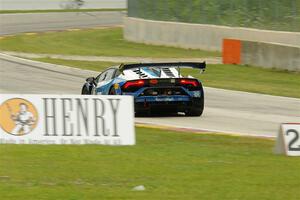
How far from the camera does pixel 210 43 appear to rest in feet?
125

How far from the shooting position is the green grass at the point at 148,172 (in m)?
9.50

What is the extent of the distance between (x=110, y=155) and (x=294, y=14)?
22298 mm

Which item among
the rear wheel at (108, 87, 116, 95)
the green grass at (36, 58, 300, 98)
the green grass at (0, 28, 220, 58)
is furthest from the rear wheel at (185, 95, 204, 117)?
the green grass at (0, 28, 220, 58)

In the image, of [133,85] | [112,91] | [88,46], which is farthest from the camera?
[88,46]

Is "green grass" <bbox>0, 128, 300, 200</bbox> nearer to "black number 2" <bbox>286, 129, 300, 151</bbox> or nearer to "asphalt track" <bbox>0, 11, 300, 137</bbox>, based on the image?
A: "black number 2" <bbox>286, 129, 300, 151</bbox>

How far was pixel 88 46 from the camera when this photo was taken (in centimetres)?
3988

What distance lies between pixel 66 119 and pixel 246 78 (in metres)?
15.8

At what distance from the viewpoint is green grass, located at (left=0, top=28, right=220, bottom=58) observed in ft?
121

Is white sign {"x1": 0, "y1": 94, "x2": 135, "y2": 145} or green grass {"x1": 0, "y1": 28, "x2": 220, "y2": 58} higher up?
white sign {"x1": 0, "y1": 94, "x2": 135, "y2": 145}

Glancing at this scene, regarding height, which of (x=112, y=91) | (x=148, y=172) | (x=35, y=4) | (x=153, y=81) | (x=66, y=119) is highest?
(x=66, y=119)

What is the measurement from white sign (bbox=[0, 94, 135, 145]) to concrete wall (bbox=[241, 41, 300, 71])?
16.5 m

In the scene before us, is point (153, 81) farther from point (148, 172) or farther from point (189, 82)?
point (148, 172)

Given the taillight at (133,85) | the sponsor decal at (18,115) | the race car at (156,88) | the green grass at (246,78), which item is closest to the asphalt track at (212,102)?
the race car at (156,88)

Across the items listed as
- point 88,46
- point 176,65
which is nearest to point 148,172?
point 176,65
